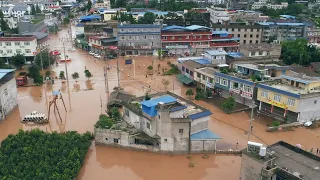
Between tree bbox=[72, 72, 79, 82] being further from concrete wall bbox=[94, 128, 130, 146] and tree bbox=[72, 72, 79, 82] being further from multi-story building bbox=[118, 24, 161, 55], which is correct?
concrete wall bbox=[94, 128, 130, 146]

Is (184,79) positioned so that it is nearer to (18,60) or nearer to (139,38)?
(139,38)

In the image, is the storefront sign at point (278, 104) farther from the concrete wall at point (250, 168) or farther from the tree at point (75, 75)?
the tree at point (75, 75)

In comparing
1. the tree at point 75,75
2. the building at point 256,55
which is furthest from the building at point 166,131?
the tree at point 75,75

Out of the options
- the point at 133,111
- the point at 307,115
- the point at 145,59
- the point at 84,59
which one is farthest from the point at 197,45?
the point at 133,111

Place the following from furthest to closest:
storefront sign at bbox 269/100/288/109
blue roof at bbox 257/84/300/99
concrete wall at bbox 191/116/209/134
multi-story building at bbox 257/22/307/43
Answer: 1. multi-story building at bbox 257/22/307/43
2. storefront sign at bbox 269/100/288/109
3. blue roof at bbox 257/84/300/99
4. concrete wall at bbox 191/116/209/134

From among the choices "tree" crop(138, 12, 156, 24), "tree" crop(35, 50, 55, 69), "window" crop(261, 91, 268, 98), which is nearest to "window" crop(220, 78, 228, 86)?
"window" crop(261, 91, 268, 98)

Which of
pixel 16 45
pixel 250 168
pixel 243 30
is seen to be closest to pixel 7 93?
pixel 16 45
